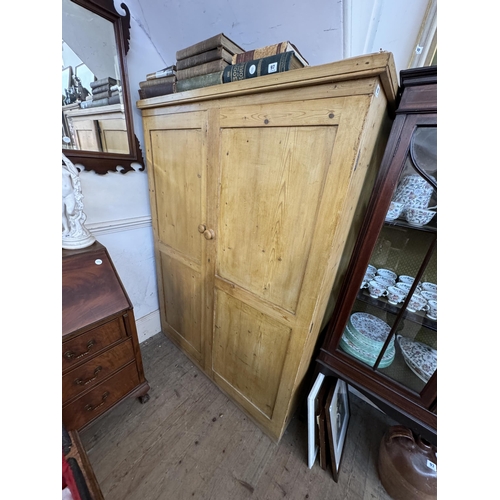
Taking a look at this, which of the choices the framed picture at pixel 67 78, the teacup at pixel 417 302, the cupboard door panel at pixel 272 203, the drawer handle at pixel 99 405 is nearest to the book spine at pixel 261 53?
the cupboard door panel at pixel 272 203

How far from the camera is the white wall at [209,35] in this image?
0.78m

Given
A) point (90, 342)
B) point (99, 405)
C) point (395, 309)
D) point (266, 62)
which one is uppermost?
point (266, 62)

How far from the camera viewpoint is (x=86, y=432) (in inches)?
42.7

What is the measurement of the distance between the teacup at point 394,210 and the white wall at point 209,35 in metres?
0.69

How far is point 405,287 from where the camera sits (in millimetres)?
854

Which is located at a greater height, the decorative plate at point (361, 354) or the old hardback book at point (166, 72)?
the old hardback book at point (166, 72)

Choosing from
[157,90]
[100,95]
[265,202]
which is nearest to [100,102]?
[100,95]

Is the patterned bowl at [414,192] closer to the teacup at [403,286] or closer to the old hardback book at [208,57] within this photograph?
the teacup at [403,286]

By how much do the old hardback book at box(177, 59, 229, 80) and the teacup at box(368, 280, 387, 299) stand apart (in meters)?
1.04

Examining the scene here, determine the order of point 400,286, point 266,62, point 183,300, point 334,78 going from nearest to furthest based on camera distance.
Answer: point 334,78 → point 266,62 → point 400,286 → point 183,300

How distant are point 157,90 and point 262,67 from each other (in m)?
0.60

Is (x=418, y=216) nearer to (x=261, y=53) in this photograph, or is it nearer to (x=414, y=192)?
(x=414, y=192)
